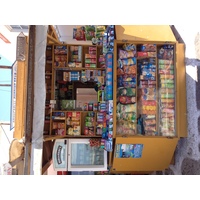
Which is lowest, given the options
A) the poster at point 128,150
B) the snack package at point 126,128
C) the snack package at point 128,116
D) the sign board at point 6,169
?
the poster at point 128,150

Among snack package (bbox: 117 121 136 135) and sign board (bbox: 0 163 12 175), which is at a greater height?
snack package (bbox: 117 121 136 135)

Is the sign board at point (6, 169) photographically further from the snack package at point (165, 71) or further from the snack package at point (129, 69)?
the snack package at point (165, 71)

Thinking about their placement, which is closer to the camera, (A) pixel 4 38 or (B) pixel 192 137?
(B) pixel 192 137

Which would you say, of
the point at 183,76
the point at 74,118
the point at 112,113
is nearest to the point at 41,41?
the point at 112,113

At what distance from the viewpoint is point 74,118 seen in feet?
16.9

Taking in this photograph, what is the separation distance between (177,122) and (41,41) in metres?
2.78

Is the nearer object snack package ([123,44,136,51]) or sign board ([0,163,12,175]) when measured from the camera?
sign board ([0,163,12,175])

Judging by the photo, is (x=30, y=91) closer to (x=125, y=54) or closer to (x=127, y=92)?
(x=127, y=92)

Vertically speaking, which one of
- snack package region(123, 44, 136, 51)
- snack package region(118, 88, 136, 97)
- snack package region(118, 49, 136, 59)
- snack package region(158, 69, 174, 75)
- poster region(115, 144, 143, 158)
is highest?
snack package region(123, 44, 136, 51)

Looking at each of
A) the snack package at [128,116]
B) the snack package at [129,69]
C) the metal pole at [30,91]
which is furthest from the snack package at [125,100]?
the metal pole at [30,91]

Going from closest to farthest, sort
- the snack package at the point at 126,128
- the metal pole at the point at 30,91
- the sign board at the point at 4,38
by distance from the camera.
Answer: the metal pole at the point at 30,91
the snack package at the point at 126,128
the sign board at the point at 4,38

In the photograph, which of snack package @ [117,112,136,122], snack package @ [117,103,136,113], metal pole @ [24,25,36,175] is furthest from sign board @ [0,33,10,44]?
snack package @ [117,112,136,122]

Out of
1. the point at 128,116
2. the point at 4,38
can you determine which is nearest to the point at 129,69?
the point at 128,116

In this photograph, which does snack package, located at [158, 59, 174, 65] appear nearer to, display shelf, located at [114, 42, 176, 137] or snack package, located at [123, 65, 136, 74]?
display shelf, located at [114, 42, 176, 137]
